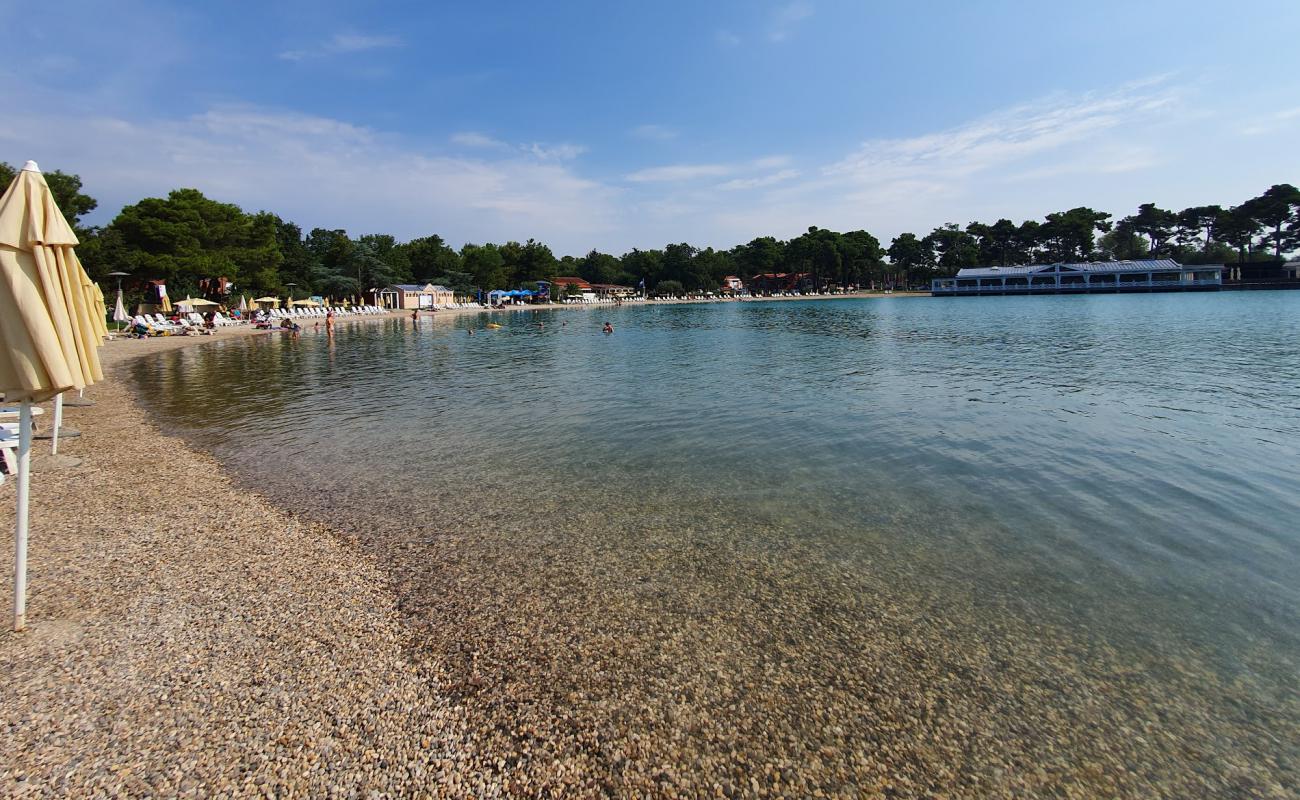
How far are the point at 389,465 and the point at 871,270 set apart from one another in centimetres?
17537

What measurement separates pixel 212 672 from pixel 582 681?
280 cm

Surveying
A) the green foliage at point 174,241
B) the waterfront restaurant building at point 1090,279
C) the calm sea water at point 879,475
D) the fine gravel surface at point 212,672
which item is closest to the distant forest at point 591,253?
the green foliage at point 174,241

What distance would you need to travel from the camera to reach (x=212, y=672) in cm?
448

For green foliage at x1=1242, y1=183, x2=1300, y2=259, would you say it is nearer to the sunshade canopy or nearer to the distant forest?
the distant forest

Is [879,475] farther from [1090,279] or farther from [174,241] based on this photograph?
[1090,279]

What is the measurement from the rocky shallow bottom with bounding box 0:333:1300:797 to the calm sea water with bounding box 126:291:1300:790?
17cm

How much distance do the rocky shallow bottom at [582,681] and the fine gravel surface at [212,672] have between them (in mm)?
21

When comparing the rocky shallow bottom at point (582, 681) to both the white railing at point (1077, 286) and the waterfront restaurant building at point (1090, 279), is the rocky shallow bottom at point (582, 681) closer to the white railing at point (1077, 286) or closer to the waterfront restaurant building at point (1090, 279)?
the waterfront restaurant building at point (1090, 279)

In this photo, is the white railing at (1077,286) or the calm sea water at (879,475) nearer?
the calm sea water at (879,475)

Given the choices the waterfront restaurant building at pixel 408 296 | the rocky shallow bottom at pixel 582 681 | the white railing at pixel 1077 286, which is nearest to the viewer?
the rocky shallow bottom at pixel 582 681

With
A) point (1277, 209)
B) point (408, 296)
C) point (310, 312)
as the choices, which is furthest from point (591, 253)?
point (1277, 209)

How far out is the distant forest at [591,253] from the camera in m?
51.8

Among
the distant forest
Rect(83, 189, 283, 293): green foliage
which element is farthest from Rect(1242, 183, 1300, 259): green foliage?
Rect(83, 189, 283, 293): green foliage

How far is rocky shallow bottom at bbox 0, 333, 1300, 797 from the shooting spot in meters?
3.63
